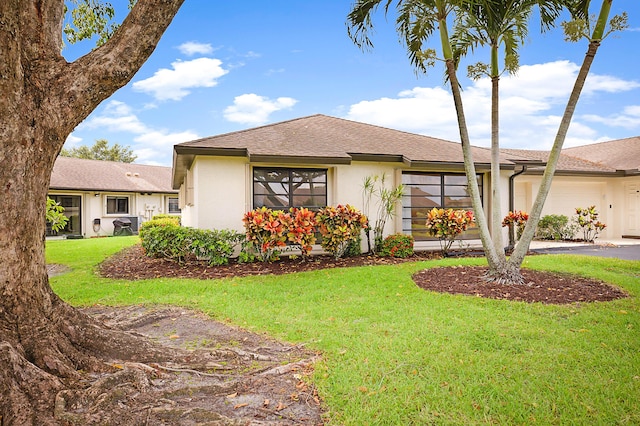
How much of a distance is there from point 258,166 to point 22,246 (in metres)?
8.01

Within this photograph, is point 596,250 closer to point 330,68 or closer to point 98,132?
point 330,68

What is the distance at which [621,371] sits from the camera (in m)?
3.55

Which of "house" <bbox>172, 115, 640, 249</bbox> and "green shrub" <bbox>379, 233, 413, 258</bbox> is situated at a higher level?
"house" <bbox>172, 115, 640, 249</bbox>

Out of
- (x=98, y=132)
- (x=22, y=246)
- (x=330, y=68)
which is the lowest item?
(x=22, y=246)

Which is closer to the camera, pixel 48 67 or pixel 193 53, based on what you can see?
pixel 48 67

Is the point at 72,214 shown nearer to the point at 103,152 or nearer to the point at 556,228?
the point at 103,152

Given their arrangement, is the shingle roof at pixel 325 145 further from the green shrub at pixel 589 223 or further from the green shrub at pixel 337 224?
the green shrub at pixel 589 223

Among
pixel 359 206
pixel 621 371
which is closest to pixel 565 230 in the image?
pixel 359 206

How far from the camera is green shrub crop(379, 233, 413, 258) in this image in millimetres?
11149

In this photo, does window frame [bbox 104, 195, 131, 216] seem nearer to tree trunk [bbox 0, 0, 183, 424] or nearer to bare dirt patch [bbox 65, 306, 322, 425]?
bare dirt patch [bbox 65, 306, 322, 425]

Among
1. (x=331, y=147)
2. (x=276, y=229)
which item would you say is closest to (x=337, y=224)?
(x=276, y=229)

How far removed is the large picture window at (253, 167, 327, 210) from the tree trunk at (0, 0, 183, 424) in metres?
7.45

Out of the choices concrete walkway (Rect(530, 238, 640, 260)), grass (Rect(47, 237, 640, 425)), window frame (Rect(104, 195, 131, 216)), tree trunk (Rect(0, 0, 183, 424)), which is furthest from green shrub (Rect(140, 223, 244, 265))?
window frame (Rect(104, 195, 131, 216))

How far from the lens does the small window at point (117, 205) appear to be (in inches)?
904
